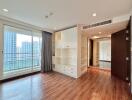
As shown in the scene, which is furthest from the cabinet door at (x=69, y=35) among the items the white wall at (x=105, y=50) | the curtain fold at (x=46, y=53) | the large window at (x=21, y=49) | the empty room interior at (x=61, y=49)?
the white wall at (x=105, y=50)

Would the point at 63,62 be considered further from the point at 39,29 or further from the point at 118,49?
the point at 118,49

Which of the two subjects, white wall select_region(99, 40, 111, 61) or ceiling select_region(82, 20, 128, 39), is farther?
white wall select_region(99, 40, 111, 61)

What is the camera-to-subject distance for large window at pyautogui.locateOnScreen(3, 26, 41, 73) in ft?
14.1

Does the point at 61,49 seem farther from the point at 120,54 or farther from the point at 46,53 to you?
the point at 120,54

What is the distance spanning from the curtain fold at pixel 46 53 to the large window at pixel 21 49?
35 centimetres

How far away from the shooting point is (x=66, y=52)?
18.1ft

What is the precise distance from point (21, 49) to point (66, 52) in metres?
2.35

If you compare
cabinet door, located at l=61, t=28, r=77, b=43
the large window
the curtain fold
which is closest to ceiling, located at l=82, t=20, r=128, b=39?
cabinet door, located at l=61, t=28, r=77, b=43

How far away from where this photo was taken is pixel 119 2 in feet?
8.43

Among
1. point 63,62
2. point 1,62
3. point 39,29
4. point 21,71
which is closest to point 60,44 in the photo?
point 63,62

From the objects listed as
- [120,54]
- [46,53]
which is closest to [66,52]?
[46,53]

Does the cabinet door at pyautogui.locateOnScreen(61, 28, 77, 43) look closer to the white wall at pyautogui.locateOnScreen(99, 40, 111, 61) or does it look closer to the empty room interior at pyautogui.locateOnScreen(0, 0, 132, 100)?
the empty room interior at pyautogui.locateOnScreen(0, 0, 132, 100)

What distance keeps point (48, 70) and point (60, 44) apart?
1680 millimetres

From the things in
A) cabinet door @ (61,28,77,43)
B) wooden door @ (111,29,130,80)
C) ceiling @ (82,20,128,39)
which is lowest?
wooden door @ (111,29,130,80)
